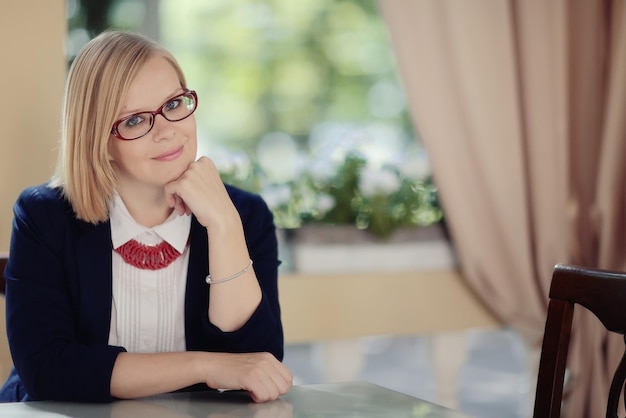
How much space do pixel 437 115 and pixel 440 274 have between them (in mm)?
495

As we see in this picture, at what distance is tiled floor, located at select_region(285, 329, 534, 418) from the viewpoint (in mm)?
2645

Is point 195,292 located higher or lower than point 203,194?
lower

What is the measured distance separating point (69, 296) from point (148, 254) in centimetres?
16

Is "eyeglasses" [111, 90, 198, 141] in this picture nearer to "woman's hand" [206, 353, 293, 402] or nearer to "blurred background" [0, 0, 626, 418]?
"woman's hand" [206, 353, 293, 402]

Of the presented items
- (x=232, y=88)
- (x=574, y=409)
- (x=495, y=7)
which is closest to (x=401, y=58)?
(x=495, y=7)

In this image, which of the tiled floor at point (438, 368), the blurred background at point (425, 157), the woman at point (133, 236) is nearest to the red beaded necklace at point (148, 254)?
the woman at point (133, 236)

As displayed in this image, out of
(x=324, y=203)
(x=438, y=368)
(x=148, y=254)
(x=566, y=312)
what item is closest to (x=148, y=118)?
(x=148, y=254)

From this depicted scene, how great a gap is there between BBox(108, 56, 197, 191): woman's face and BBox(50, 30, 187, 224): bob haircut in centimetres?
2

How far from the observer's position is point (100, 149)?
1554 millimetres

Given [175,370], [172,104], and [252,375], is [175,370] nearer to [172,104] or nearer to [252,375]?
[252,375]

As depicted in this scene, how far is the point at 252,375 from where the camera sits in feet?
4.09

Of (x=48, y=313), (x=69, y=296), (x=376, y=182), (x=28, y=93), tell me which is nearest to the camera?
(x=48, y=313)

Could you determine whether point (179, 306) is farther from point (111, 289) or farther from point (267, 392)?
point (267, 392)

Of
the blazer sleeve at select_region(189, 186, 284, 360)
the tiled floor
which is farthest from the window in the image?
the blazer sleeve at select_region(189, 186, 284, 360)
